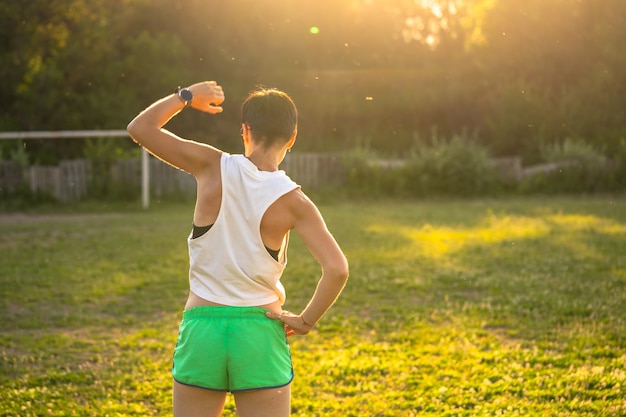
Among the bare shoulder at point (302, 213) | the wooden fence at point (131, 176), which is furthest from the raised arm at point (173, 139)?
the wooden fence at point (131, 176)

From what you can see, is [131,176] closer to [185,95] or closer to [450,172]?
[450,172]

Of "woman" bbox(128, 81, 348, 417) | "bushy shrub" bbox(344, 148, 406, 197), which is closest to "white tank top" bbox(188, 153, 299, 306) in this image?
"woman" bbox(128, 81, 348, 417)

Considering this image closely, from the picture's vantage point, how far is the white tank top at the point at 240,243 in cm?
271

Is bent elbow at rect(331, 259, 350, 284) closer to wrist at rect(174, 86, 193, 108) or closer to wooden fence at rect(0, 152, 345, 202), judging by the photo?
wrist at rect(174, 86, 193, 108)

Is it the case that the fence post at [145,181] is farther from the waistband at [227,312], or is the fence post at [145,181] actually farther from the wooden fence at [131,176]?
the waistband at [227,312]

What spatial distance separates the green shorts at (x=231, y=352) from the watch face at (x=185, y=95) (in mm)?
812

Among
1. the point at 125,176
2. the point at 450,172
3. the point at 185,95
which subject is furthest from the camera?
the point at 450,172

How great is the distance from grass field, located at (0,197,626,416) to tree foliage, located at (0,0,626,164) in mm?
12496

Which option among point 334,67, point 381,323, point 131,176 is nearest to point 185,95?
point 381,323

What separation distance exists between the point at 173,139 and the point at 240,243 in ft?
1.54

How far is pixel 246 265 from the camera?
2.75m

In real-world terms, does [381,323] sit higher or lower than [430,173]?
lower

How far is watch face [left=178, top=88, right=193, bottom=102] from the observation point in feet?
9.79

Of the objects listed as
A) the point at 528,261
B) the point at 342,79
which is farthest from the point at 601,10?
the point at 528,261
